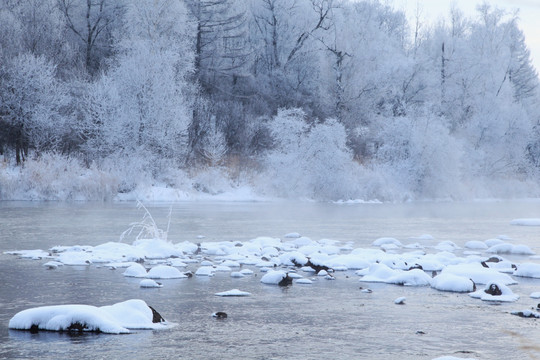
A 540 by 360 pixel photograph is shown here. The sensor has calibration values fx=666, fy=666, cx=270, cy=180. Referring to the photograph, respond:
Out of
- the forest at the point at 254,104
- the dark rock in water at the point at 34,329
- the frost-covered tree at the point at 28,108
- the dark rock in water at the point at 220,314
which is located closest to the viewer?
the dark rock in water at the point at 34,329

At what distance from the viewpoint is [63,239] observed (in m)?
14.8

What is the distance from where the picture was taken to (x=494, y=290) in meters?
8.95

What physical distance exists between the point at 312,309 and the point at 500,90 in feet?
A: 146

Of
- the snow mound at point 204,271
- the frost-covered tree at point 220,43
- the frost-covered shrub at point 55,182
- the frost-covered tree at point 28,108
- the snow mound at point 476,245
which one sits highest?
the frost-covered tree at point 220,43

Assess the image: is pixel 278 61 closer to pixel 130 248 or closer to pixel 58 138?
pixel 58 138

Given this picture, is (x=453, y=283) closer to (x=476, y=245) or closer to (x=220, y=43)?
(x=476, y=245)

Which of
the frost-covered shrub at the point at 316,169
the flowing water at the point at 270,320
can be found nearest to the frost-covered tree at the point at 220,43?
the frost-covered shrub at the point at 316,169

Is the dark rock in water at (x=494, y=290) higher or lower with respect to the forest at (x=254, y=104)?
lower

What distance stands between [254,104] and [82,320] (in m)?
39.7

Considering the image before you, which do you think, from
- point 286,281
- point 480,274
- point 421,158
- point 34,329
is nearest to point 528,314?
point 480,274

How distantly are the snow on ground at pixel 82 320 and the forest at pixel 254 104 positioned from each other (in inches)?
908

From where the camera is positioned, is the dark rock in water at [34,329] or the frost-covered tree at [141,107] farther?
the frost-covered tree at [141,107]

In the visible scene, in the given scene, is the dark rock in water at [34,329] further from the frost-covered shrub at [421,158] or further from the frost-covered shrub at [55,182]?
the frost-covered shrub at [421,158]

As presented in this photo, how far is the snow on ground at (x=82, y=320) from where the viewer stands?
6.66 m
